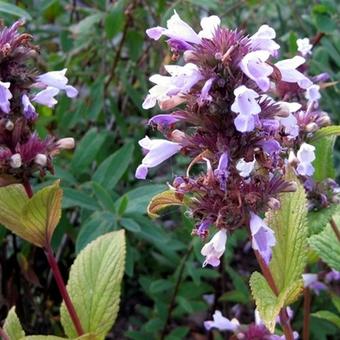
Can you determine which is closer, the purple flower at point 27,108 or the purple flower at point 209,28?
the purple flower at point 209,28

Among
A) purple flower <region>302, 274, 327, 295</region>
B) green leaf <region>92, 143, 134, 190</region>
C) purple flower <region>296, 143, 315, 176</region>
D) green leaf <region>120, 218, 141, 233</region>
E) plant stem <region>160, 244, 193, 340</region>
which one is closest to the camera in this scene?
purple flower <region>296, 143, 315, 176</region>

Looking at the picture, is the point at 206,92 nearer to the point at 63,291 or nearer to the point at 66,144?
the point at 66,144

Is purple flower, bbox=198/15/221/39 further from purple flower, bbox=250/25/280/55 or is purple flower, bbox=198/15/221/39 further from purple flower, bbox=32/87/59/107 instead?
purple flower, bbox=32/87/59/107

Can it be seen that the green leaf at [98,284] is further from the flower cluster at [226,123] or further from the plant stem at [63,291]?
the flower cluster at [226,123]

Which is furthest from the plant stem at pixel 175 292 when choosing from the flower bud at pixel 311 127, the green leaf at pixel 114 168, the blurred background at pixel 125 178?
the flower bud at pixel 311 127

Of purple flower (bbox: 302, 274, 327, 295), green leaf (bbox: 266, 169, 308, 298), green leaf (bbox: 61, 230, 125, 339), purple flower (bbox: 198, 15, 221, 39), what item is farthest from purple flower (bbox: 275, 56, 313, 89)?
purple flower (bbox: 302, 274, 327, 295)

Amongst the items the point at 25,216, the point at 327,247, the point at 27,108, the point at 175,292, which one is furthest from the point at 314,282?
the point at 27,108

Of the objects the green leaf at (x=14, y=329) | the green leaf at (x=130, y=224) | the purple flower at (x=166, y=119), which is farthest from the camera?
the green leaf at (x=130, y=224)
